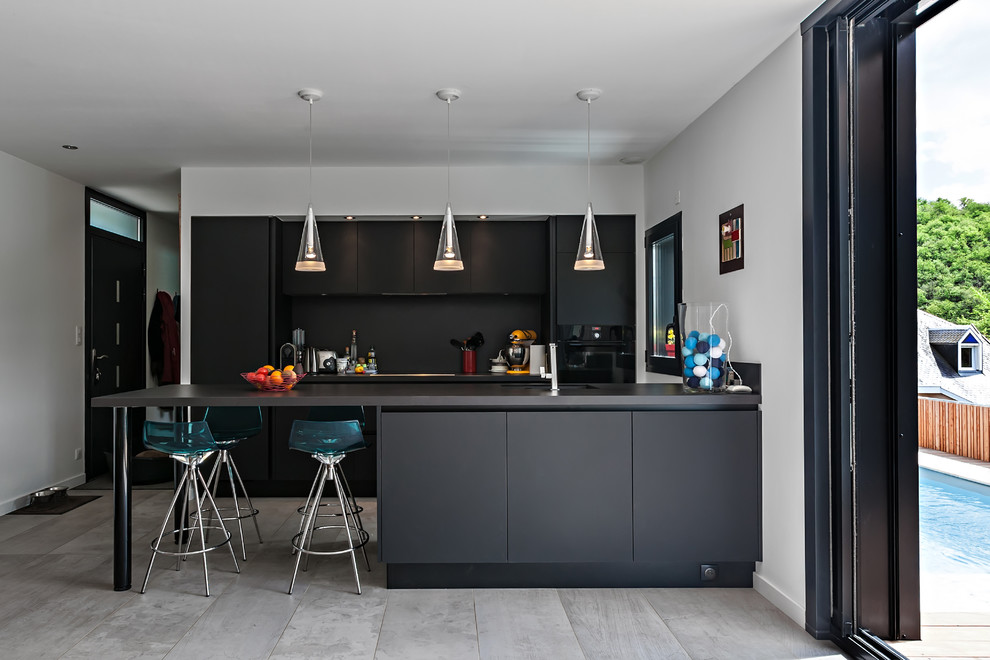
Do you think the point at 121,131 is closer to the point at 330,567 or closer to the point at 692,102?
the point at 330,567

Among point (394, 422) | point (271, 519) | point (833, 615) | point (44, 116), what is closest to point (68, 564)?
point (271, 519)

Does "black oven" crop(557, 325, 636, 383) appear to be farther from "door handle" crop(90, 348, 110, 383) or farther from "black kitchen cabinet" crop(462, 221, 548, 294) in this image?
"door handle" crop(90, 348, 110, 383)

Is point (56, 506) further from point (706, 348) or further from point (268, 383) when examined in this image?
point (706, 348)

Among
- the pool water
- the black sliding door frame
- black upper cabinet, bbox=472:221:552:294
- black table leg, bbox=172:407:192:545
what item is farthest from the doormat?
the pool water

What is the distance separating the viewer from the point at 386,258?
5.90m

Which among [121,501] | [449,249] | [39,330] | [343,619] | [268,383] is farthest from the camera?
[39,330]

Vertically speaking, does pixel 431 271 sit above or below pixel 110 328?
above

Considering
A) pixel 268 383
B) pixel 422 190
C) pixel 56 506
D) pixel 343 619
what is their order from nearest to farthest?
pixel 343 619
pixel 268 383
pixel 56 506
pixel 422 190

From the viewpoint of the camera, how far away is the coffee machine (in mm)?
5992

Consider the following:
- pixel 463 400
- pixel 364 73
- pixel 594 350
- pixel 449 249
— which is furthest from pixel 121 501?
pixel 594 350

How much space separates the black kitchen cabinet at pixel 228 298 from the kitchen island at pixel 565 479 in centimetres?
215

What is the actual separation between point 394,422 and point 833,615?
2019mm

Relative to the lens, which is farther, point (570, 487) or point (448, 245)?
point (448, 245)

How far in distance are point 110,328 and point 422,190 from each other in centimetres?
324
